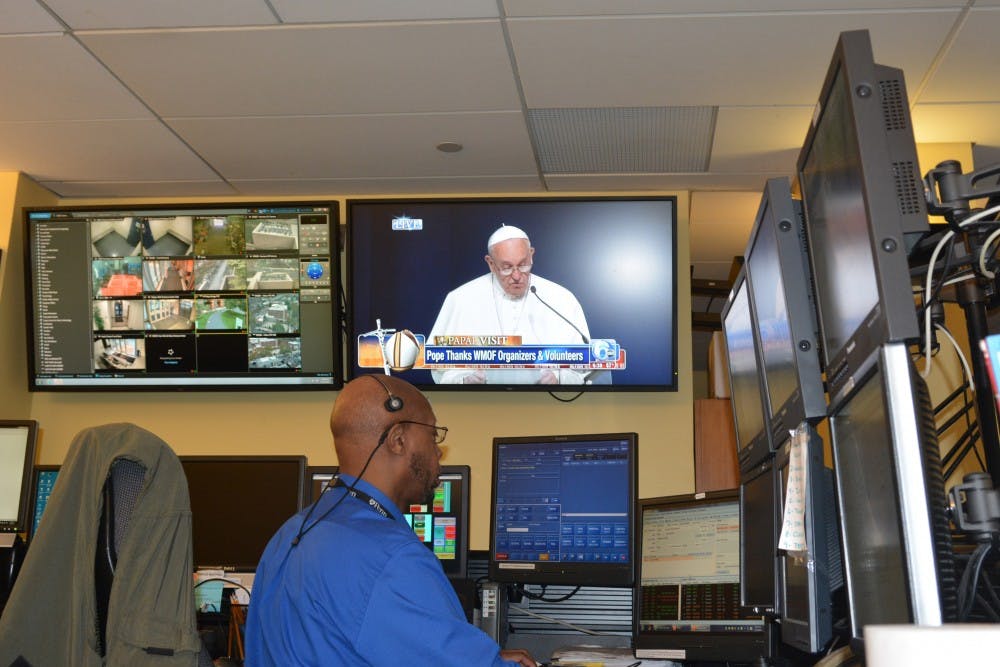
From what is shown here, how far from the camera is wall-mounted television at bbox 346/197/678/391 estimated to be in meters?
3.95

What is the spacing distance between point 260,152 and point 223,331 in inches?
28.7

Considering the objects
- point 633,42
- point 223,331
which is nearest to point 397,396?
point 633,42

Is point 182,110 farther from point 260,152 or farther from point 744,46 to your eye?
point 744,46

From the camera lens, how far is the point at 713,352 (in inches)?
173

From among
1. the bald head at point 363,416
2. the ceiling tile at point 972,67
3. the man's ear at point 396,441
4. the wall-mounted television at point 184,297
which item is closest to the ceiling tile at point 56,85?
the wall-mounted television at point 184,297

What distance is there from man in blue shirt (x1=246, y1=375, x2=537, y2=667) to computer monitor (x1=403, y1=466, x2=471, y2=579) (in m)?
1.03

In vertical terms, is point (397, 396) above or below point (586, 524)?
above

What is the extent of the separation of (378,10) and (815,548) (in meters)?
1.96

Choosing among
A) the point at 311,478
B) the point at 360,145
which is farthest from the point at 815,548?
the point at 360,145

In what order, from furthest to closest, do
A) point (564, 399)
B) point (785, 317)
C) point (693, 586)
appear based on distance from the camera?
point (564, 399) → point (693, 586) → point (785, 317)

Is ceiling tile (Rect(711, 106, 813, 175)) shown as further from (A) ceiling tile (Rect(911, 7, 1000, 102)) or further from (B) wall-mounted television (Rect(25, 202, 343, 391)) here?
(B) wall-mounted television (Rect(25, 202, 343, 391))

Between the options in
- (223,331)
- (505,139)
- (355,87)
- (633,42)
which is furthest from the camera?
(223,331)

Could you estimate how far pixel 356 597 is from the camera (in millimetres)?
1850

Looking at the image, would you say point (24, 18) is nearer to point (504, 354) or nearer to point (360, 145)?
Answer: point (360, 145)
